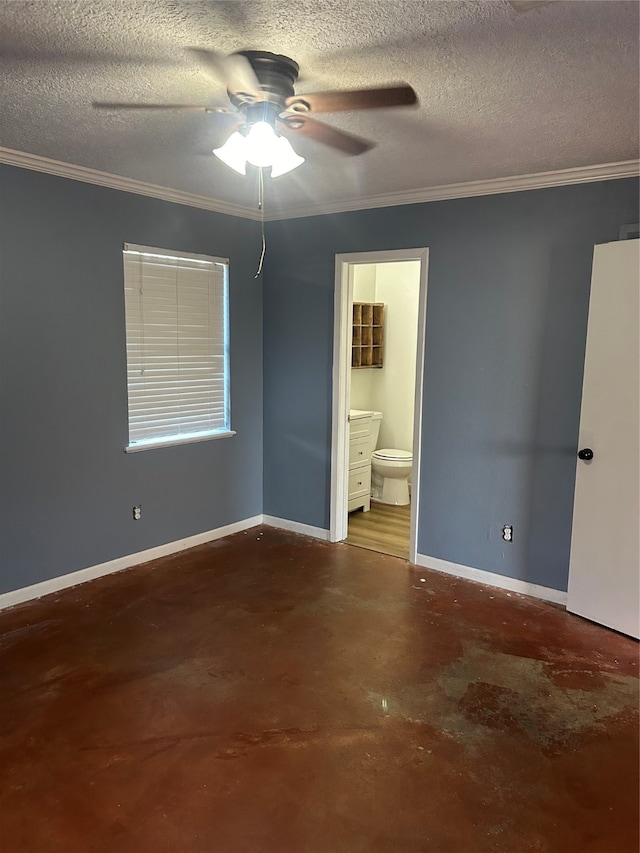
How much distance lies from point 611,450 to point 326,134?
211cm

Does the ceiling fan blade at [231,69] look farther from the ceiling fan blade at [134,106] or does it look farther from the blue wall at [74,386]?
the blue wall at [74,386]

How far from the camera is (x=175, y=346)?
409 cm

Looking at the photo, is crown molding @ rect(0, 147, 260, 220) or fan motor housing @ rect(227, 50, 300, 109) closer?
fan motor housing @ rect(227, 50, 300, 109)

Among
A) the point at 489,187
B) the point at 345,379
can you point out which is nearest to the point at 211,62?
the point at 489,187

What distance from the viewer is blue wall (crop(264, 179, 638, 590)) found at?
3.32 meters

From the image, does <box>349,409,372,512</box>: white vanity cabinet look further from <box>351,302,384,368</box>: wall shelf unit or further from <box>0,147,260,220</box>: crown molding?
<box>0,147,260,220</box>: crown molding

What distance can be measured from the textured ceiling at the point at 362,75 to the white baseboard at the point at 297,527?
→ 8.54 ft

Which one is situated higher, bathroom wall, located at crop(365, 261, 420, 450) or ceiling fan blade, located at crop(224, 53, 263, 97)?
ceiling fan blade, located at crop(224, 53, 263, 97)

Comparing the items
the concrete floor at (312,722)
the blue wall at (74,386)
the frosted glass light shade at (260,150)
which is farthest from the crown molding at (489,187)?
the concrete floor at (312,722)

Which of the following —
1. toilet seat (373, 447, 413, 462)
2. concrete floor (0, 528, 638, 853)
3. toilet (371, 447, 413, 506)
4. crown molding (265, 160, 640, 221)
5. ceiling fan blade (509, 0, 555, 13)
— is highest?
crown molding (265, 160, 640, 221)

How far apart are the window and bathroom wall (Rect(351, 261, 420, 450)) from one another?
1.76 m

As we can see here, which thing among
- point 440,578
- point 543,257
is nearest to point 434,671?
point 440,578

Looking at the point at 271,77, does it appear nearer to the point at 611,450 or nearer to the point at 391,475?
the point at 611,450

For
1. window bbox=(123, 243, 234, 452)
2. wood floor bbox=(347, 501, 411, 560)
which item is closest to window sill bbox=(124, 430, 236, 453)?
window bbox=(123, 243, 234, 452)
